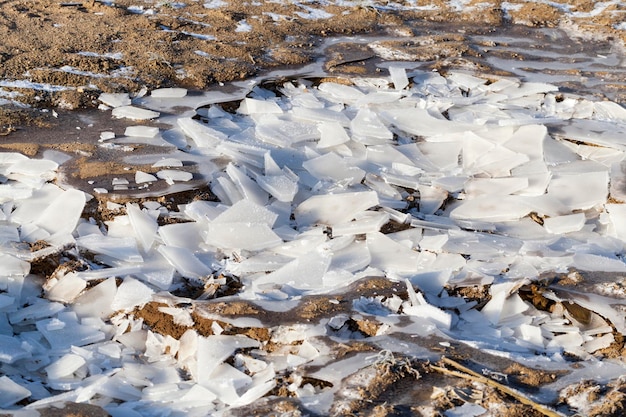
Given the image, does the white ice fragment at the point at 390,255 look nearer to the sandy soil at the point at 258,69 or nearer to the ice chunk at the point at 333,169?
the sandy soil at the point at 258,69

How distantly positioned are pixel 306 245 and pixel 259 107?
1.67 metres

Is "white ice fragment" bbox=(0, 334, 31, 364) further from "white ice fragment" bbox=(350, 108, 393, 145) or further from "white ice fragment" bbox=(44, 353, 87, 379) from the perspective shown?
"white ice fragment" bbox=(350, 108, 393, 145)

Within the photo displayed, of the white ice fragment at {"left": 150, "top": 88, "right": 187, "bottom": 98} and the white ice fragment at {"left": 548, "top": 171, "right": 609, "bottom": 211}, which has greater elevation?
the white ice fragment at {"left": 150, "top": 88, "right": 187, "bottom": 98}

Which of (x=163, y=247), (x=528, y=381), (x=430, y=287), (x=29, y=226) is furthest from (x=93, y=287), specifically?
(x=528, y=381)

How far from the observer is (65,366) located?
292 cm

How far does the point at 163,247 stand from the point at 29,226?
2.34 feet

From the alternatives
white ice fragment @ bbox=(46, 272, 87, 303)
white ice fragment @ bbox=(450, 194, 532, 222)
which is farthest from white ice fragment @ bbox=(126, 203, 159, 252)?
white ice fragment @ bbox=(450, 194, 532, 222)

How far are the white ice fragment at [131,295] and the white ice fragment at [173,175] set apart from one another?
0.91m

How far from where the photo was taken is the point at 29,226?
3.73 meters

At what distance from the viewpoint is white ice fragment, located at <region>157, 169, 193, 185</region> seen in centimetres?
414

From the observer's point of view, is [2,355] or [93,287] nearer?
[2,355]

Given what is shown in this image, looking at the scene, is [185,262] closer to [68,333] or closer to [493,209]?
[68,333]

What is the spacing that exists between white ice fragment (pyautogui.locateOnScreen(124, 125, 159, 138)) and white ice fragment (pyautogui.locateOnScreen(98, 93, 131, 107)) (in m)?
0.44

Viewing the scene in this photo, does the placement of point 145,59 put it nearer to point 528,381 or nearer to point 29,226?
point 29,226
